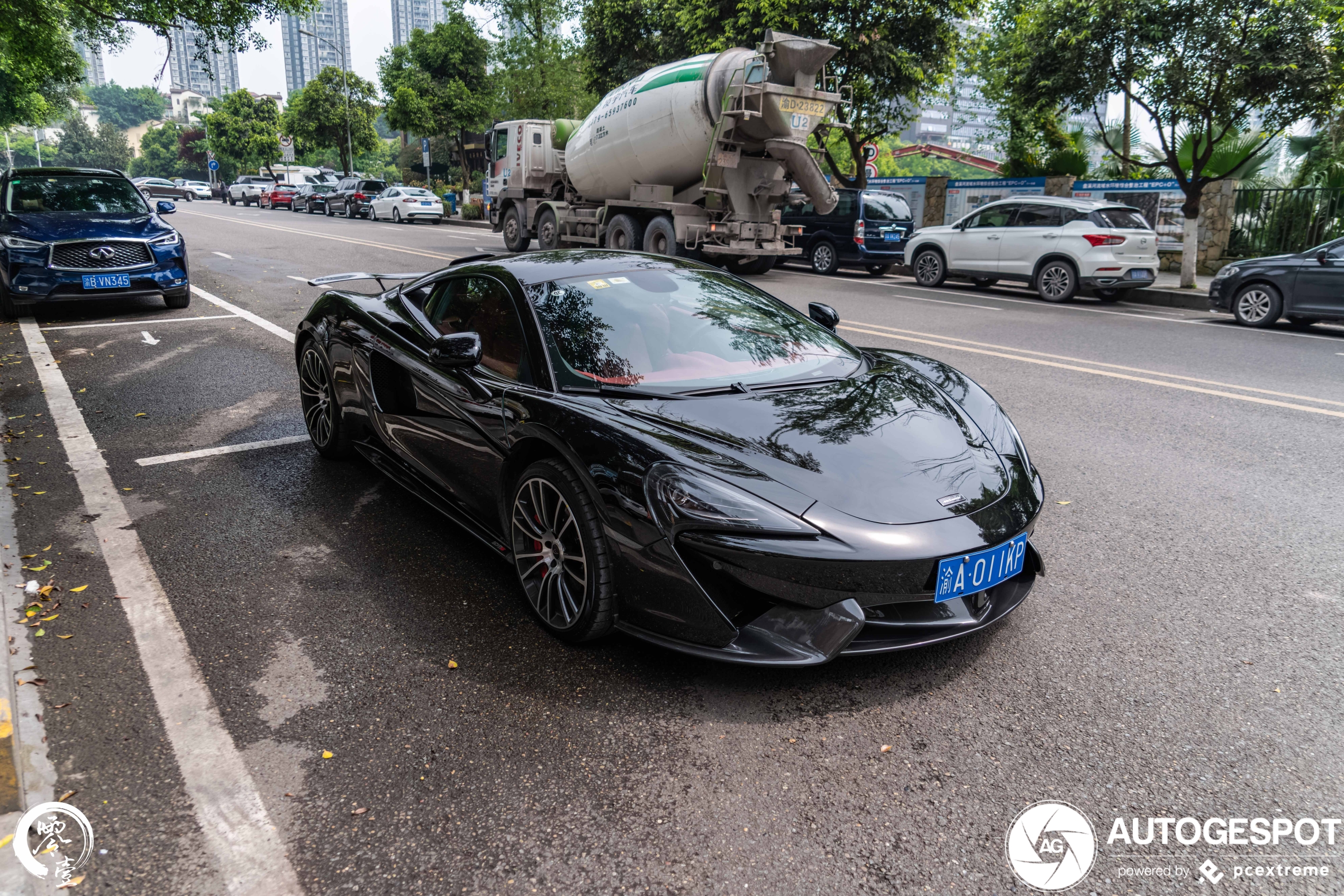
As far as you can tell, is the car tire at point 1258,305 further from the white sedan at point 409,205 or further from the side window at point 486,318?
the white sedan at point 409,205

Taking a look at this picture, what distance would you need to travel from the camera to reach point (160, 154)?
127m

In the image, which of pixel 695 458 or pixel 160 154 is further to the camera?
pixel 160 154

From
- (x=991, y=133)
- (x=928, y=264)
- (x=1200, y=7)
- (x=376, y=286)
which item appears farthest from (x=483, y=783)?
(x=991, y=133)

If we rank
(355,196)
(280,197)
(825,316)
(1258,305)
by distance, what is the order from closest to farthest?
(825,316) < (1258,305) < (355,196) < (280,197)

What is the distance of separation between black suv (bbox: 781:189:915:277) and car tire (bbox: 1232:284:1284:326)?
658cm

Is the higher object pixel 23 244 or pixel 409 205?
pixel 409 205

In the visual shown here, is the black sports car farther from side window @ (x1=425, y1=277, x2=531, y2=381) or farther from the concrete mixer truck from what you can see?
the concrete mixer truck

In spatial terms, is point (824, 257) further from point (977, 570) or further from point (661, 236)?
point (977, 570)

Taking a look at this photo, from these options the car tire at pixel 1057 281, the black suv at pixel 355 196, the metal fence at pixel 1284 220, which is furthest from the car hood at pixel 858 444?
the black suv at pixel 355 196

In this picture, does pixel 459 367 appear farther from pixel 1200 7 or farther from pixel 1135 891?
pixel 1200 7

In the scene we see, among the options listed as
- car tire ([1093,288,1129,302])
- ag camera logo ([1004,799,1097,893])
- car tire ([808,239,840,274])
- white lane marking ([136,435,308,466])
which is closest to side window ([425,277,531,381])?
white lane marking ([136,435,308,466])

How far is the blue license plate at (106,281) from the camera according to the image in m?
9.73

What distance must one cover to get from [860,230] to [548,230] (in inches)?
260

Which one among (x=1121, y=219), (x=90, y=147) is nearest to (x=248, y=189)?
(x=1121, y=219)
